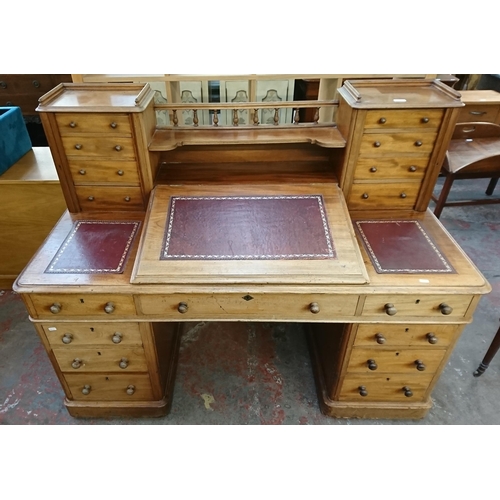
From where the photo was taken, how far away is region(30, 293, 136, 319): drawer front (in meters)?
1.71

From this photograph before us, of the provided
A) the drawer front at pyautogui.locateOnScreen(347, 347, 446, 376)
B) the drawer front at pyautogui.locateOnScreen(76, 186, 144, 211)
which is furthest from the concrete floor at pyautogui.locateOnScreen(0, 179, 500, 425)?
the drawer front at pyautogui.locateOnScreen(76, 186, 144, 211)

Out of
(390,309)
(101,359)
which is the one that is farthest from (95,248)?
(390,309)

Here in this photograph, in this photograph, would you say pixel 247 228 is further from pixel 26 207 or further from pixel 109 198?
pixel 26 207

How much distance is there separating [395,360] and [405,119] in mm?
1224

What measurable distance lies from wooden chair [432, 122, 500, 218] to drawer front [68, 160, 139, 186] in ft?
8.99

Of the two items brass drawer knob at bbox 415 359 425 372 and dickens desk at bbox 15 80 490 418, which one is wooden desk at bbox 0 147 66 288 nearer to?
dickens desk at bbox 15 80 490 418

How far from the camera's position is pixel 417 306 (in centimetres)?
175

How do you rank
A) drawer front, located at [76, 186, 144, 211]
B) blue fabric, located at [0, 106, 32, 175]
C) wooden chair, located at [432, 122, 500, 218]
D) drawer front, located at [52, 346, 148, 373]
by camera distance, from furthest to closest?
wooden chair, located at [432, 122, 500, 218] → blue fabric, located at [0, 106, 32, 175] → drawer front, located at [76, 186, 144, 211] → drawer front, located at [52, 346, 148, 373]

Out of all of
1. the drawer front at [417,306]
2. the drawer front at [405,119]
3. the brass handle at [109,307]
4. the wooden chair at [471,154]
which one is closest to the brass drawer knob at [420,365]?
the drawer front at [417,306]

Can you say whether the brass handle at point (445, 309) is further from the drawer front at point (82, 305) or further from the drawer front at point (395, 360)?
the drawer front at point (82, 305)

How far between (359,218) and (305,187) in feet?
1.15

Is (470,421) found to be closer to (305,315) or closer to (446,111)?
(305,315)

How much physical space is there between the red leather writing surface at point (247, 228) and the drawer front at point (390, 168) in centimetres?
28

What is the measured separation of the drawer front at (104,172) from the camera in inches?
77.2
